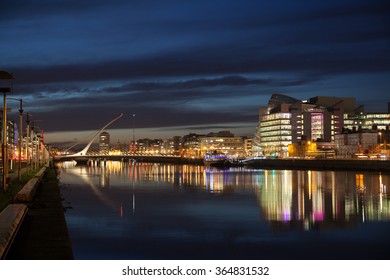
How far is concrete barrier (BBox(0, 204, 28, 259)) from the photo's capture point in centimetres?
1268

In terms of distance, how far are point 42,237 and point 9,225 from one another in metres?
1.24

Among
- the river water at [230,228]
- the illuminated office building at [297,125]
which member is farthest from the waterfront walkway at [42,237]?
the illuminated office building at [297,125]

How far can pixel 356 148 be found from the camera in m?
142

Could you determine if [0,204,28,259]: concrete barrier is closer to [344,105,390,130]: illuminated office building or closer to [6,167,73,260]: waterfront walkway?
[6,167,73,260]: waterfront walkway

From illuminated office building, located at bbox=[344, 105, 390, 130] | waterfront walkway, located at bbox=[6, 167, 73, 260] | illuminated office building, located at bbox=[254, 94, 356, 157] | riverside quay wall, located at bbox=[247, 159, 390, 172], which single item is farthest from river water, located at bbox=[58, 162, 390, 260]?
illuminated office building, located at bbox=[344, 105, 390, 130]

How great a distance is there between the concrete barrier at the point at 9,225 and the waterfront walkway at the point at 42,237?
240mm

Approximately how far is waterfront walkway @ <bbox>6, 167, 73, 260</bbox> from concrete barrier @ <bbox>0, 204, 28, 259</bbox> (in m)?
0.24

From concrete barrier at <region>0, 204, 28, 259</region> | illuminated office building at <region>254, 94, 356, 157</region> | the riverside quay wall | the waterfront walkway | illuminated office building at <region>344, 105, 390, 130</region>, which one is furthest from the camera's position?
illuminated office building at <region>344, 105, 390, 130</region>

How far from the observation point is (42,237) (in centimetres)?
1594

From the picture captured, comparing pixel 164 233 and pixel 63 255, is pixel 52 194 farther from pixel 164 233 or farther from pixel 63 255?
pixel 63 255

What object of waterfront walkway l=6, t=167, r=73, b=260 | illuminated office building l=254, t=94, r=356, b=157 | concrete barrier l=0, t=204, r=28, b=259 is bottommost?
waterfront walkway l=6, t=167, r=73, b=260

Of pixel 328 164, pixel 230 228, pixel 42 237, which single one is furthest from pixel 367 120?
pixel 42 237
